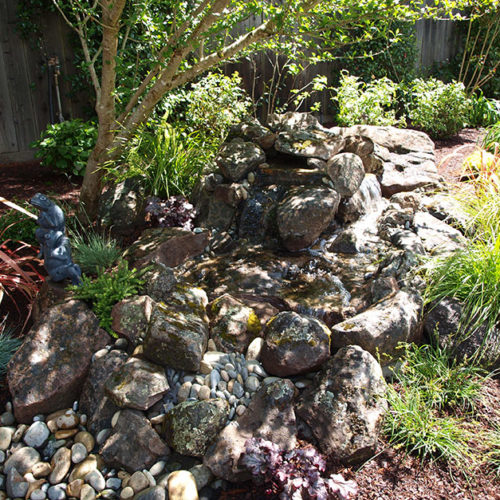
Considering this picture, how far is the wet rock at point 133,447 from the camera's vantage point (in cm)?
284

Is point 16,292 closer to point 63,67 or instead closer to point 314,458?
point 314,458

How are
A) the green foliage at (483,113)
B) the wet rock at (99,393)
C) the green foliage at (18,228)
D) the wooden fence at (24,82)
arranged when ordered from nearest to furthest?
the wet rock at (99,393) → the green foliage at (18,228) → the wooden fence at (24,82) → the green foliage at (483,113)

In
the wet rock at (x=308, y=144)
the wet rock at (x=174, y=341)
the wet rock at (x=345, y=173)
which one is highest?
the wet rock at (x=308, y=144)

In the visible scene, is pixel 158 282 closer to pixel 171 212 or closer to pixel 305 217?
pixel 171 212

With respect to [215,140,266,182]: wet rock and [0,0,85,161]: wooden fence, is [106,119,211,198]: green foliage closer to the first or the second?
[215,140,266,182]: wet rock

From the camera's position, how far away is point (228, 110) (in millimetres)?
6648

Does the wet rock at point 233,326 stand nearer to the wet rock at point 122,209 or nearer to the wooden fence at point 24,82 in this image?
the wet rock at point 122,209

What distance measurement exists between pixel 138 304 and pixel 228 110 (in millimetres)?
4005

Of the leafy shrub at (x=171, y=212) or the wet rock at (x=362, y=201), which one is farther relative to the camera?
the wet rock at (x=362, y=201)

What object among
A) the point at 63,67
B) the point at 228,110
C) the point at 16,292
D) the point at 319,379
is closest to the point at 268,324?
the point at 319,379

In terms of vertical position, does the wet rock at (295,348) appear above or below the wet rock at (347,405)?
above

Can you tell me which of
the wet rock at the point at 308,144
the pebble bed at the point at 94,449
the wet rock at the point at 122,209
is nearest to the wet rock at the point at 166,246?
the wet rock at the point at 122,209

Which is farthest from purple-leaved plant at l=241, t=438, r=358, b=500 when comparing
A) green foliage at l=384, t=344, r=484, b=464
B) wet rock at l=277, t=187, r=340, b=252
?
wet rock at l=277, t=187, r=340, b=252

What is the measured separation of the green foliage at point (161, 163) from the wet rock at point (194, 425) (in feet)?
8.99
